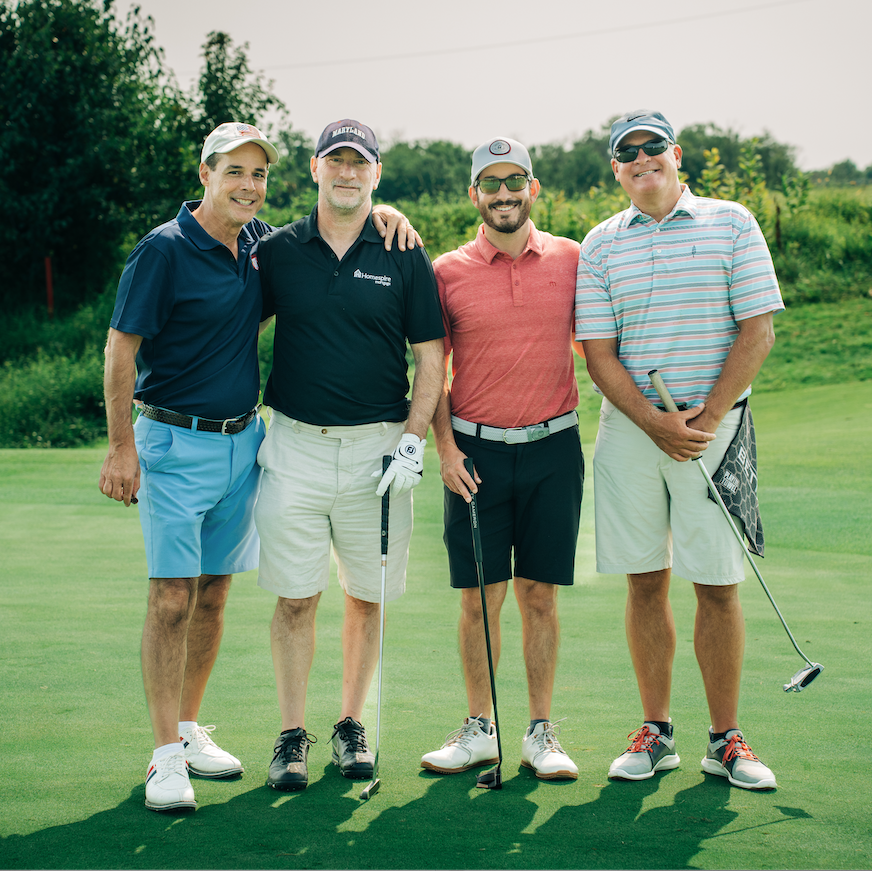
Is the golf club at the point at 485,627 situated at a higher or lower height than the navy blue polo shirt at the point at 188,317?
lower

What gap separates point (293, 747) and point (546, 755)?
0.74m

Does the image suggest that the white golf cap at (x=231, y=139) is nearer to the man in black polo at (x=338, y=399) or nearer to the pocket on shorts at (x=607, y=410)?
the man in black polo at (x=338, y=399)

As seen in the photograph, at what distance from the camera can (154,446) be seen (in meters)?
2.93

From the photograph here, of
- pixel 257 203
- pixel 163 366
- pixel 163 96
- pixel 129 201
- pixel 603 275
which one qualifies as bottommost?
pixel 163 366

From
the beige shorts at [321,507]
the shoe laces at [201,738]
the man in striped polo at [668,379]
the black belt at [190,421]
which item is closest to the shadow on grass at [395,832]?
the shoe laces at [201,738]

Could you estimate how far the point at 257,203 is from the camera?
3.08 meters

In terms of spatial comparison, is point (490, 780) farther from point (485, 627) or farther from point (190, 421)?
point (190, 421)

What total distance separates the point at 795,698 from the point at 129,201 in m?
19.5

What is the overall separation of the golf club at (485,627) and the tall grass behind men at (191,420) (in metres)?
0.71

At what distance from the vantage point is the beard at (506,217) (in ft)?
10.4

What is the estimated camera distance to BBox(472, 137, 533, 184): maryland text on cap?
319 cm

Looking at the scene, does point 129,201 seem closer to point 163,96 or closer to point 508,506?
point 163,96

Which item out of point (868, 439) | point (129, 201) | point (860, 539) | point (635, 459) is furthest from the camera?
point (129, 201)

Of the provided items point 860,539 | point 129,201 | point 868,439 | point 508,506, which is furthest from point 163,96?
point 508,506
